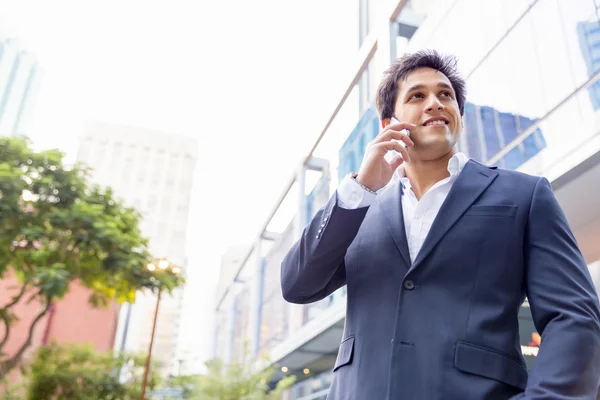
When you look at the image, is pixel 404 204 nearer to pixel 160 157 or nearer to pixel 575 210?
pixel 575 210

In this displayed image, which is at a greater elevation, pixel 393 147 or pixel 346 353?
pixel 393 147

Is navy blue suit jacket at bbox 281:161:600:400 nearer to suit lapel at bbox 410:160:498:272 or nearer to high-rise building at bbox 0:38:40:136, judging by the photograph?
suit lapel at bbox 410:160:498:272

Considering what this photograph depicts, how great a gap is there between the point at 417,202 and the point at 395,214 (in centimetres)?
12

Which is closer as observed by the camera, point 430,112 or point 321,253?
point 321,253

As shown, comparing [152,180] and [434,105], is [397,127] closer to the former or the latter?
[434,105]

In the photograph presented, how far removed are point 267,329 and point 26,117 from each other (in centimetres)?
8392

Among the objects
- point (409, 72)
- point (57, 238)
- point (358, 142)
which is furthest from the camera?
point (358, 142)

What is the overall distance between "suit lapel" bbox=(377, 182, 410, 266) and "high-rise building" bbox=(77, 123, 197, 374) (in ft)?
374

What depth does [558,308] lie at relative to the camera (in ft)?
4.34

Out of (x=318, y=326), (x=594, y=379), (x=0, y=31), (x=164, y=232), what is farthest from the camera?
(x=164, y=232)

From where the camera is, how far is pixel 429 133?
176 centimetres

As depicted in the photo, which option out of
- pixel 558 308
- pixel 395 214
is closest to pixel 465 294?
pixel 558 308

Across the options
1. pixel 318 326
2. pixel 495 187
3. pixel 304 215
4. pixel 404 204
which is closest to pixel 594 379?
pixel 495 187

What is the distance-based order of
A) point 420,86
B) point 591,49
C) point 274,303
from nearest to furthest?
1. point 420,86
2. point 591,49
3. point 274,303
